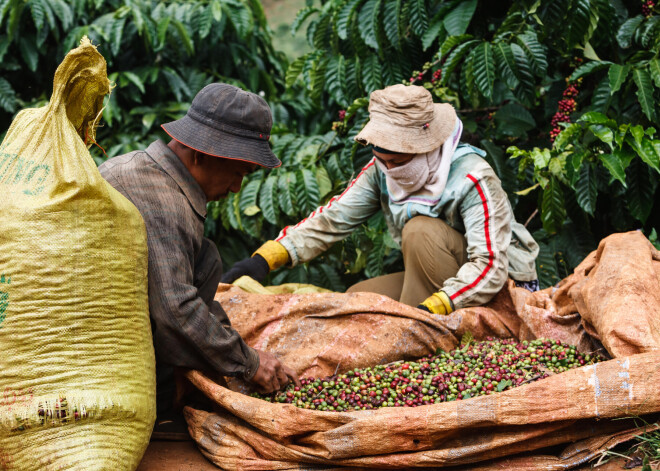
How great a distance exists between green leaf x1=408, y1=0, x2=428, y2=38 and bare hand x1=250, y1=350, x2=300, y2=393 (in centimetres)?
196

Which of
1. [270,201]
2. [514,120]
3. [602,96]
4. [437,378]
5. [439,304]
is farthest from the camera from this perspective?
[270,201]

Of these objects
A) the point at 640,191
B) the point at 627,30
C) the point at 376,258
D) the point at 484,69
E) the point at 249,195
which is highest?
the point at 627,30

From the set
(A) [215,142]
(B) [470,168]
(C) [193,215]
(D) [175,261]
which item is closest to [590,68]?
(B) [470,168]

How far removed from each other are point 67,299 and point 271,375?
29.1 inches

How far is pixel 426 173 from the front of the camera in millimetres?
2871

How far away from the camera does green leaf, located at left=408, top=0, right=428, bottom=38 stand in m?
Answer: 3.52

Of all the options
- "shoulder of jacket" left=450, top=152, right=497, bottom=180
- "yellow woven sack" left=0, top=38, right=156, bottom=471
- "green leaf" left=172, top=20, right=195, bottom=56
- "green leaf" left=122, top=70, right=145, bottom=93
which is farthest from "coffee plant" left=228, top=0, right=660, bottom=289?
"yellow woven sack" left=0, top=38, right=156, bottom=471

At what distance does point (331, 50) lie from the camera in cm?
410

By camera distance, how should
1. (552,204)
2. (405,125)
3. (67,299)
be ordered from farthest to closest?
(552,204)
(405,125)
(67,299)

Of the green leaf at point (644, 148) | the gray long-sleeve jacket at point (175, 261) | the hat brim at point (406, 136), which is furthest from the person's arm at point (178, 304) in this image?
the green leaf at point (644, 148)

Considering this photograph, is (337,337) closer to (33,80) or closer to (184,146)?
(184,146)

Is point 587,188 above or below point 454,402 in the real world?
below

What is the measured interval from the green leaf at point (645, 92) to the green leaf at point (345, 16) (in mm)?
1441

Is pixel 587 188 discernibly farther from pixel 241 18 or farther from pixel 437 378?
pixel 241 18
